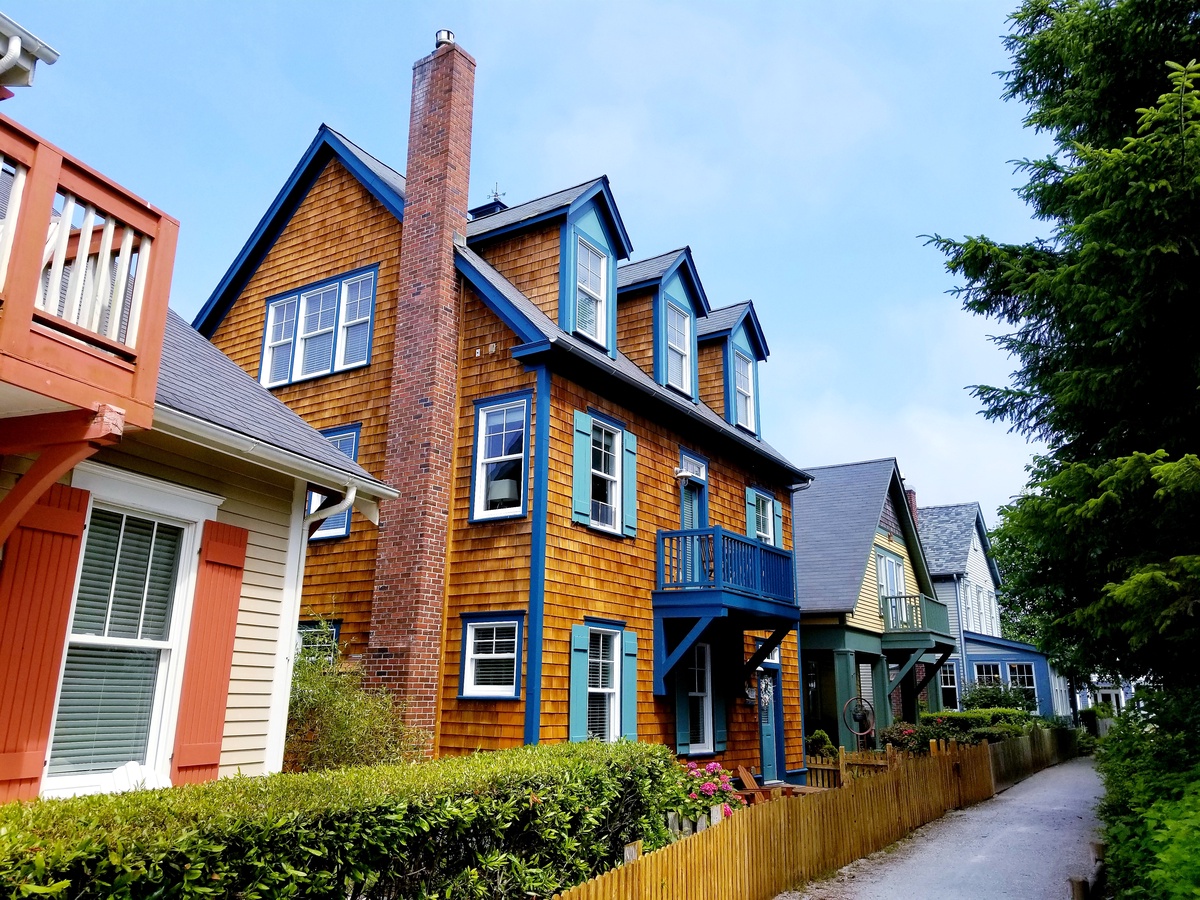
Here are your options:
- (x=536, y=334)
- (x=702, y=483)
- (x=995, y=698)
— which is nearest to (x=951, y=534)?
(x=995, y=698)

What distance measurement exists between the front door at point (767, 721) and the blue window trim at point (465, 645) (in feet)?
24.5

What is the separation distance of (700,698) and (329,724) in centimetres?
783

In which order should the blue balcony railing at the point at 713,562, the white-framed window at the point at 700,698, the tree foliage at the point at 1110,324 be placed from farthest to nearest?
1. the white-framed window at the point at 700,698
2. the blue balcony railing at the point at 713,562
3. the tree foliage at the point at 1110,324

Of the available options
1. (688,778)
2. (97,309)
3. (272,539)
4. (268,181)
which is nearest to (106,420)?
(97,309)

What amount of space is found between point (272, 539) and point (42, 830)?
4.30 metres

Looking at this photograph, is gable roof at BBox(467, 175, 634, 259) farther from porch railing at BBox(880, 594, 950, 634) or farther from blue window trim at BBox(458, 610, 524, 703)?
porch railing at BBox(880, 594, 950, 634)

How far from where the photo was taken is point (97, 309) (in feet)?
18.0

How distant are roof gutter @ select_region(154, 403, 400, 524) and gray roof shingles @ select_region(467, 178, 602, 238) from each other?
7313 mm

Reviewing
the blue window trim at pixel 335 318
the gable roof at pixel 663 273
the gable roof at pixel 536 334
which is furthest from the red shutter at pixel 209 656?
the gable roof at pixel 663 273

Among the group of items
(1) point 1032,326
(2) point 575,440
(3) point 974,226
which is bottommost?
(2) point 575,440

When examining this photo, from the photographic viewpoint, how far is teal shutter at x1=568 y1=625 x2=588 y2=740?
1247cm

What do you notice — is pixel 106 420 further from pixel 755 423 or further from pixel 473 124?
pixel 755 423

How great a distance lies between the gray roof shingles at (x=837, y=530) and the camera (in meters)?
24.0

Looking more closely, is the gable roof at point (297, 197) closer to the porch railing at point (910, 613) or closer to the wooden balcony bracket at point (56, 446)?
the wooden balcony bracket at point (56, 446)
